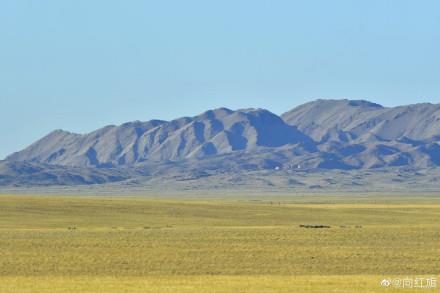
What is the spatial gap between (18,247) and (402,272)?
18588mm

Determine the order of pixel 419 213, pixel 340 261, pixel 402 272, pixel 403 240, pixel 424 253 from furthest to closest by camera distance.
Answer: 1. pixel 419 213
2. pixel 403 240
3. pixel 424 253
4. pixel 340 261
5. pixel 402 272

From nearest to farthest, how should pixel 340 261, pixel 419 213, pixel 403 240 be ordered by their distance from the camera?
pixel 340 261 → pixel 403 240 → pixel 419 213

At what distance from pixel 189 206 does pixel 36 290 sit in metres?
65.4

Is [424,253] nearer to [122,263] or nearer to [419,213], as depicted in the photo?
[122,263]

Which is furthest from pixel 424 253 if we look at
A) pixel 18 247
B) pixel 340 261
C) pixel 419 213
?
pixel 419 213

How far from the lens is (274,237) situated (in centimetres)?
6097

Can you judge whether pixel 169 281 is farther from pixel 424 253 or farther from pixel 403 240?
pixel 403 240

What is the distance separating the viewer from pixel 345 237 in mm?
61594

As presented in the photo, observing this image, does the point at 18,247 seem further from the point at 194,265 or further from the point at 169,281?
the point at 169,281

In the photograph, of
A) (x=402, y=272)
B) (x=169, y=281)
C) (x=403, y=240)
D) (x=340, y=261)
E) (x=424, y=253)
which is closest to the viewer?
(x=169, y=281)

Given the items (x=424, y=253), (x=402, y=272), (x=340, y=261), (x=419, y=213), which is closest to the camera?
(x=402, y=272)

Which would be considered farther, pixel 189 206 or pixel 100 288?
pixel 189 206

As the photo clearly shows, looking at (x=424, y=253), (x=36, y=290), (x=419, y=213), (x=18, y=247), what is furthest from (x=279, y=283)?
(x=419, y=213)

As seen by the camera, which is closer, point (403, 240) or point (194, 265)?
point (194, 265)
